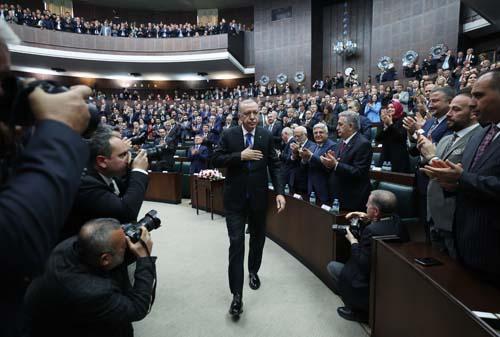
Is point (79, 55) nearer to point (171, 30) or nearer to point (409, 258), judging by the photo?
point (171, 30)

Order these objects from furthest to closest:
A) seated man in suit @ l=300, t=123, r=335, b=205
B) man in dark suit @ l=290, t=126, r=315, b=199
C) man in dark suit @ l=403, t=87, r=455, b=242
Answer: man in dark suit @ l=290, t=126, r=315, b=199, seated man in suit @ l=300, t=123, r=335, b=205, man in dark suit @ l=403, t=87, r=455, b=242

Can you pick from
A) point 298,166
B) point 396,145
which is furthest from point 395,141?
point 298,166

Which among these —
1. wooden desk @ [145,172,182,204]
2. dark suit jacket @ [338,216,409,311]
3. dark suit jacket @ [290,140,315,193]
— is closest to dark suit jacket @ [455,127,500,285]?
dark suit jacket @ [338,216,409,311]

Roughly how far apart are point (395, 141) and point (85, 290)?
3384mm

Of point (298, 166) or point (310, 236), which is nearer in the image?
point (310, 236)

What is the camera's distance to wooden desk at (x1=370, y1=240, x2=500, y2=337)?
1.16 m

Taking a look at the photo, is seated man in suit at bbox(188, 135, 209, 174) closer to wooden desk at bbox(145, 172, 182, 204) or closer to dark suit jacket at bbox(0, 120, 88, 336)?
wooden desk at bbox(145, 172, 182, 204)

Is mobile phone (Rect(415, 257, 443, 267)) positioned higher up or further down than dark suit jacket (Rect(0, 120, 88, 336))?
further down

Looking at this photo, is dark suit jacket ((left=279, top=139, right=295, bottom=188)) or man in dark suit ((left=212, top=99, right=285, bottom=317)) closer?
man in dark suit ((left=212, top=99, right=285, bottom=317))

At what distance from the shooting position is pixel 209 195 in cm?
551

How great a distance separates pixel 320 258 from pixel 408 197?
3.05ft

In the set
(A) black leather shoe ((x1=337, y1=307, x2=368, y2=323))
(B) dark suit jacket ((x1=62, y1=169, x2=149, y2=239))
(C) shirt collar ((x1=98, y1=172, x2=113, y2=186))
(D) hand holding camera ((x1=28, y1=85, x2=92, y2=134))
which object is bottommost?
(A) black leather shoe ((x1=337, y1=307, x2=368, y2=323))

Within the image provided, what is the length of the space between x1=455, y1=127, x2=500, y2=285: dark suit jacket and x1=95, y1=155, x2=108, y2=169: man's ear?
1.66 m

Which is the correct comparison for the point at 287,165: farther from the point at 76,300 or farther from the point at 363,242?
the point at 76,300
